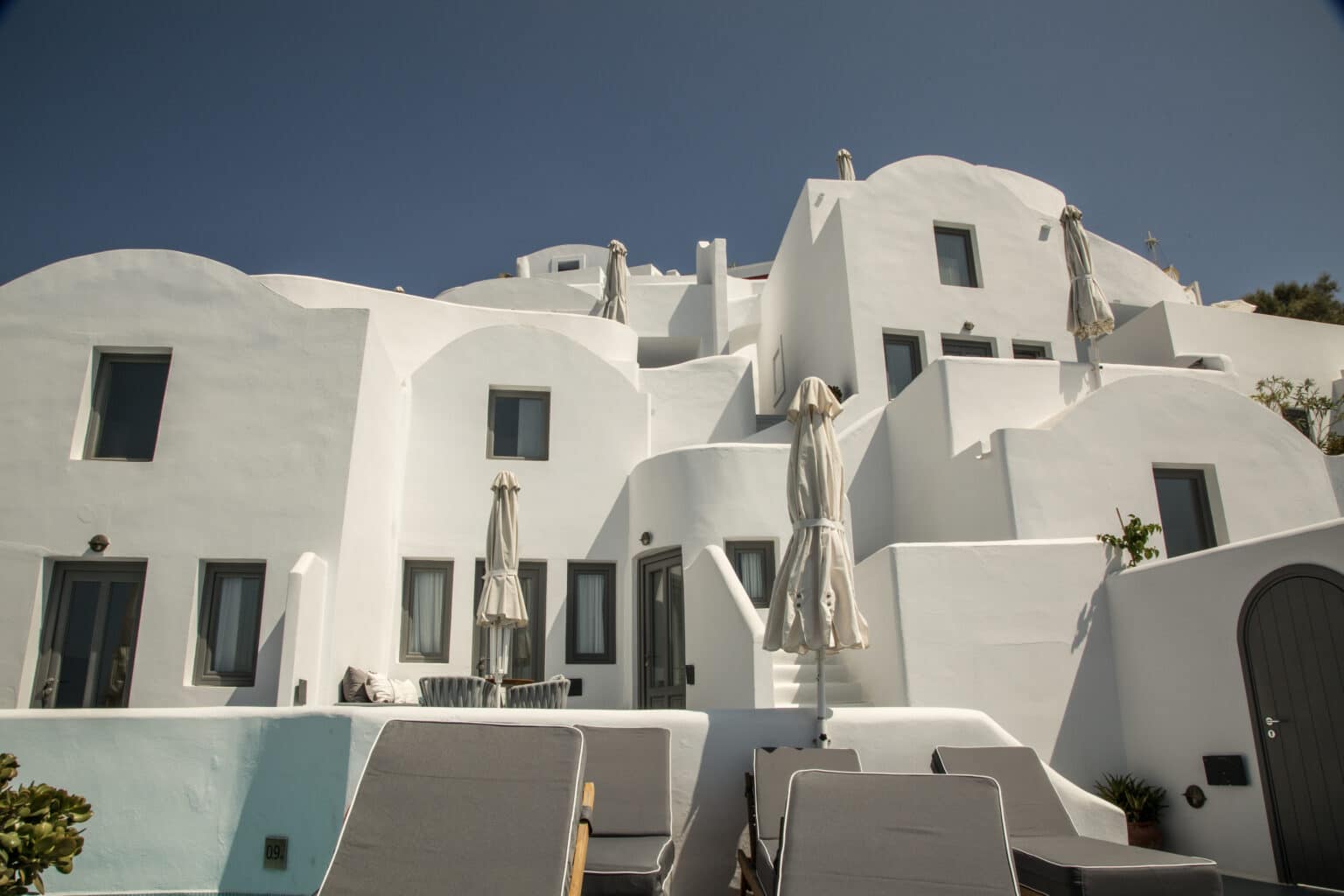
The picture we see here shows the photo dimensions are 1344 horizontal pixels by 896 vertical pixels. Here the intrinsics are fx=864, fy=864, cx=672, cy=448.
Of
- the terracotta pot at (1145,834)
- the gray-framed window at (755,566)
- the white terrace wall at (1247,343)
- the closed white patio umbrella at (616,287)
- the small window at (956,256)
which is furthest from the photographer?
the closed white patio umbrella at (616,287)

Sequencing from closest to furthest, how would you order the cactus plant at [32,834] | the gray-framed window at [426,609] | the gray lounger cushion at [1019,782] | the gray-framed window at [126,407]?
the cactus plant at [32,834]
the gray lounger cushion at [1019,782]
the gray-framed window at [126,407]
the gray-framed window at [426,609]

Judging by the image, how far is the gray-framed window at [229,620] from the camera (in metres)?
9.68

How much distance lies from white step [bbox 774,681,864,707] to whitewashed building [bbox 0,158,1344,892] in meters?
0.05

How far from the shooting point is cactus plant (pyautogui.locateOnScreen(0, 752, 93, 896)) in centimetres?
363

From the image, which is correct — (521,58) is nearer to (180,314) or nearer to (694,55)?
(694,55)

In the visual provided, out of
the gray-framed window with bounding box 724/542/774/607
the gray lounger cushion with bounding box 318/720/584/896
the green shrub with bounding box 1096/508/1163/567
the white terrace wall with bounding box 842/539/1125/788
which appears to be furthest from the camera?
the gray-framed window with bounding box 724/542/774/607

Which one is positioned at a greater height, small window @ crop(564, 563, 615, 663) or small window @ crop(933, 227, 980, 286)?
small window @ crop(933, 227, 980, 286)

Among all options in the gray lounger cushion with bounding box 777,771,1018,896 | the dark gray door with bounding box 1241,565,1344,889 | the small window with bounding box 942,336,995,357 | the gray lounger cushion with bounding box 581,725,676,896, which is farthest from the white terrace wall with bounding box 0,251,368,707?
the small window with bounding box 942,336,995,357

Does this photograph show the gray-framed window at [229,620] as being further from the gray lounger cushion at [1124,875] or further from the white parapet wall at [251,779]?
the gray lounger cushion at [1124,875]

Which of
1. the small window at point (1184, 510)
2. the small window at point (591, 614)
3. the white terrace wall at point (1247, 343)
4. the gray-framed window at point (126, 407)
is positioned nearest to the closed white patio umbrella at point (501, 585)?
the small window at point (591, 614)

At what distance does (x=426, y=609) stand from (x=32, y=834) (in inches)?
334

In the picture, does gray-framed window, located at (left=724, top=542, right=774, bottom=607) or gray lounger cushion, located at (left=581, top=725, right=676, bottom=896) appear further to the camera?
gray-framed window, located at (left=724, top=542, right=774, bottom=607)

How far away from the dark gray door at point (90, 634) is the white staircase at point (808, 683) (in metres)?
7.23

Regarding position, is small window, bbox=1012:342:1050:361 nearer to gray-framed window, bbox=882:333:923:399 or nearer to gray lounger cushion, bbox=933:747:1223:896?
gray-framed window, bbox=882:333:923:399
